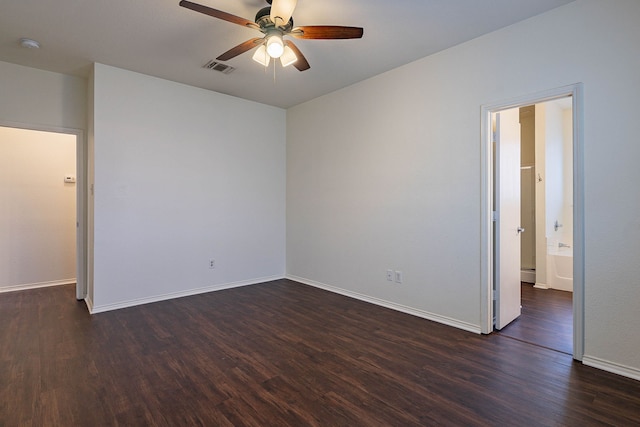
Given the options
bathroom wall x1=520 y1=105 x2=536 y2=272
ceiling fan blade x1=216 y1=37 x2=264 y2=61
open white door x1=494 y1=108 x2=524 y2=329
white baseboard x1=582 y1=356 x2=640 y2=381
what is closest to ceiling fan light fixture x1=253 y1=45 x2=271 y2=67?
ceiling fan blade x1=216 y1=37 x2=264 y2=61

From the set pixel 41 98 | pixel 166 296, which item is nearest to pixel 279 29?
pixel 41 98

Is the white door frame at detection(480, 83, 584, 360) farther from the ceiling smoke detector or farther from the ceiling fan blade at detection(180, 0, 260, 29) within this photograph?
the ceiling smoke detector

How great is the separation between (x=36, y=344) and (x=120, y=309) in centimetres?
94

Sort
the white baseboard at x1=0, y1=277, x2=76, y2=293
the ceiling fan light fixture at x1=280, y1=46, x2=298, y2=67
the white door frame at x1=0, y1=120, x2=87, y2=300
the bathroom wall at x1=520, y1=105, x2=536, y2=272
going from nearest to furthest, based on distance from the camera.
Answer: the ceiling fan light fixture at x1=280, y1=46, x2=298, y2=67 → the white door frame at x1=0, y1=120, x2=87, y2=300 → the white baseboard at x1=0, y1=277, x2=76, y2=293 → the bathroom wall at x1=520, y1=105, x2=536, y2=272

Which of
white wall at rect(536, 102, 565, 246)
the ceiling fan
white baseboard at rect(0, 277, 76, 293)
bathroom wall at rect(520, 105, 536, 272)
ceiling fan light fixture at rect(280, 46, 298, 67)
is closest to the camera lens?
the ceiling fan

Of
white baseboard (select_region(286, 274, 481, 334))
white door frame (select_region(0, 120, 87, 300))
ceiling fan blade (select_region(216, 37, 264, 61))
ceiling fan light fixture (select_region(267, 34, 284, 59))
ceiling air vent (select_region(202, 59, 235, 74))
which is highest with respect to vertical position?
ceiling air vent (select_region(202, 59, 235, 74))

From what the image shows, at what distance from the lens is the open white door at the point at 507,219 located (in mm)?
3041

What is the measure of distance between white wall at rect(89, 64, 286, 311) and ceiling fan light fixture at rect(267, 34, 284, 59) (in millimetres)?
2285

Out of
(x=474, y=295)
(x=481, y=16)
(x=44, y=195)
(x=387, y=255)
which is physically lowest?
(x=474, y=295)

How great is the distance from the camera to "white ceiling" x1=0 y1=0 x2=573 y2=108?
252 centimetres

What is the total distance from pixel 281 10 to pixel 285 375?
98.5 inches

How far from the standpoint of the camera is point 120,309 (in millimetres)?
3697

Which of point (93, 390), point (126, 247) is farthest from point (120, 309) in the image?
point (93, 390)

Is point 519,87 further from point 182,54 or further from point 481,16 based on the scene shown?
point 182,54
